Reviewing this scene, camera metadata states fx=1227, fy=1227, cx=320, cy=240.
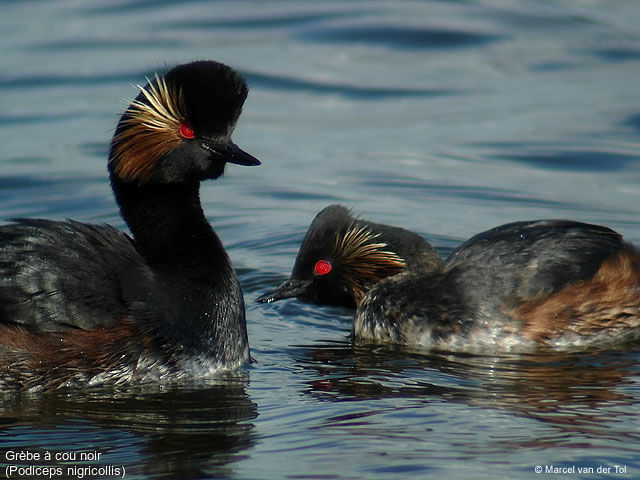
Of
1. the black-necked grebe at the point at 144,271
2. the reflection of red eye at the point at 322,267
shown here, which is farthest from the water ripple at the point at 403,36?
the black-necked grebe at the point at 144,271

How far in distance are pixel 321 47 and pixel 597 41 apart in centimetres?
391

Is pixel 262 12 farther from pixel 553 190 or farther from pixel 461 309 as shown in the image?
pixel 461 309

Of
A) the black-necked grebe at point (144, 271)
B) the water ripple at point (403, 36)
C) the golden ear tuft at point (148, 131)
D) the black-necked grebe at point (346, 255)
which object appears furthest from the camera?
the water ripple at point (403, 36)

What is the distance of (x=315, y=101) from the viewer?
1554 cm

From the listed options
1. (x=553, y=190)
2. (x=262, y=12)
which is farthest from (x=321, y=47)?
(x=553, y=190)

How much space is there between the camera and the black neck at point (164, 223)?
7695 mm

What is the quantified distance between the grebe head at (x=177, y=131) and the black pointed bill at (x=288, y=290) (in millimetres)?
1510

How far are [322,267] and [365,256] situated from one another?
33 centimetres

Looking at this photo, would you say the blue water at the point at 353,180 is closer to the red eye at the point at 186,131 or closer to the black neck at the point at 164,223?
the black neck at the point at 164,223

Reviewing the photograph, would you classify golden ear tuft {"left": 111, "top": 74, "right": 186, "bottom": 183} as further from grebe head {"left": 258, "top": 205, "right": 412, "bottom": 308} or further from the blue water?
grebe head {"left": 258, "top": 205, "right": 412, "bottom": 308}

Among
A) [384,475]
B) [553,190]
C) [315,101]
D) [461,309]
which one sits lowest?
[384,475]

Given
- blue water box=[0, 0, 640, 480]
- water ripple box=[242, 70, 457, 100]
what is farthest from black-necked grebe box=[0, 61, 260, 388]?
water ripple box=[242, 70, 457, 100]

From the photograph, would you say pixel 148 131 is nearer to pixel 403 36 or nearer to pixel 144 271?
→ pixel 144 271

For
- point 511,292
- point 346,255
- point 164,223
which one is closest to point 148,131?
point 164,223
